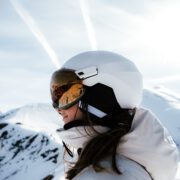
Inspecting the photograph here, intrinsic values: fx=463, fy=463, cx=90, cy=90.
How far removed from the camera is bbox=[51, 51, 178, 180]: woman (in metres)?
2.92

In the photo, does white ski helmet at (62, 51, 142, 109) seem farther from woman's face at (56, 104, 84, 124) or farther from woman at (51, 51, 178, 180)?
woman's face at (56, 104, 84, 124)

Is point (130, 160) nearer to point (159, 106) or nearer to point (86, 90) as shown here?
point (86, 90)

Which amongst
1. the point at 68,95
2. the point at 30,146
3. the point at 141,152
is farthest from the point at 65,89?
the point at 30,146

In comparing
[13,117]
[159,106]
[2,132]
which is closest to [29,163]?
[2,132]

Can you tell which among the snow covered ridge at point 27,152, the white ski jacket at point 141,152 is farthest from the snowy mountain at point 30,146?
the white ski jacket at point 141,152

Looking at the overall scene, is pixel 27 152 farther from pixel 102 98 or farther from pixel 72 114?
pixel 102 98

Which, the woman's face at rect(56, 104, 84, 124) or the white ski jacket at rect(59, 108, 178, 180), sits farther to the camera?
the woman's face at rect(56, 104, 84, 124)

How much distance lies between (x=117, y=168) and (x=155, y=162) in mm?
353

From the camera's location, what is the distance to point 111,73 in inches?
132

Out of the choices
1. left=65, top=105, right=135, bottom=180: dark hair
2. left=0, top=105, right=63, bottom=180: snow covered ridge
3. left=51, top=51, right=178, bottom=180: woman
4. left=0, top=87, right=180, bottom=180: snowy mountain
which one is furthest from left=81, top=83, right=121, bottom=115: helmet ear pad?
left=0, top=105, right=63, bottom=180: snow covered ridge

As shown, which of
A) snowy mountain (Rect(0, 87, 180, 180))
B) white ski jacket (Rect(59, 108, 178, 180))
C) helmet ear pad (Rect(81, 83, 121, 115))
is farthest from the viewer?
snowy mountain (Rect(0, 87, 180, 180))

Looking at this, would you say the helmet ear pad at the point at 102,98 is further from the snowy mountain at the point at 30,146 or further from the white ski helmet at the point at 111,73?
the snowy mountain at the point at 30,146

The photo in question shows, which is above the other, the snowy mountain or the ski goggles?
the ski goggles

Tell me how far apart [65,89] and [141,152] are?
34.2 inches
